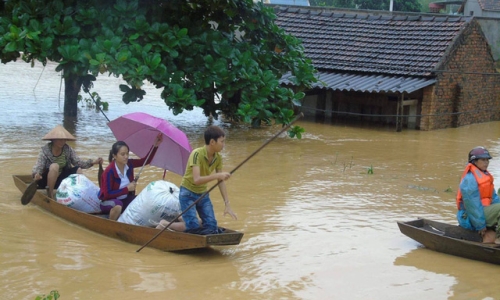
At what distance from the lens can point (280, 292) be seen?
22.1ft

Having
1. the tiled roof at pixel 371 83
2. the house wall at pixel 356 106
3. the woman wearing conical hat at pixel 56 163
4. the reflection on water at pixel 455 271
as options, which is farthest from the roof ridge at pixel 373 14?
the woman wearing conical hat at pixel 56 163

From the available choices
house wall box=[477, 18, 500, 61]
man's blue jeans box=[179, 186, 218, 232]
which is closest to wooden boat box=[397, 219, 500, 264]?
man's blue jeans box=[179, 186, 218, 232]

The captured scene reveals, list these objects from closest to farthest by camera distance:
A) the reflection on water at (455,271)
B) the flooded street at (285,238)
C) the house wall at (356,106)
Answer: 1. the flooded street at (285,238)
2. the reflection on water at (455,271)
3. the house wall at (356,106)

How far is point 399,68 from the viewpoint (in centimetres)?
1809

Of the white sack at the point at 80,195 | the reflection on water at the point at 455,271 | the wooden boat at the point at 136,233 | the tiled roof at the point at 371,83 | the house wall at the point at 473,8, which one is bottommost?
the reflection on water at the point at 455,271

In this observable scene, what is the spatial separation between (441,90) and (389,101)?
1.31 m

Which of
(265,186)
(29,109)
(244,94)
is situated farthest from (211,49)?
(29,109)

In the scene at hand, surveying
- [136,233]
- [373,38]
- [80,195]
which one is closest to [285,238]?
[136,233]

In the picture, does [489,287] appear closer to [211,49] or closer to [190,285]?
[190,285]

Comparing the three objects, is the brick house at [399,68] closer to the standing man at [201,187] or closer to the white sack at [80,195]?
the white sack at [80,195]

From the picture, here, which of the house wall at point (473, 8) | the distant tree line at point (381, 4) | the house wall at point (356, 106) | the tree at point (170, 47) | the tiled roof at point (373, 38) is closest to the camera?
the tree at point (170, 47)

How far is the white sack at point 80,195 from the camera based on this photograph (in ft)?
27.8

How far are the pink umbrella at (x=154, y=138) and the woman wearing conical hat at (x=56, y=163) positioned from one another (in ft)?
1.88

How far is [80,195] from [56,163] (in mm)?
848
